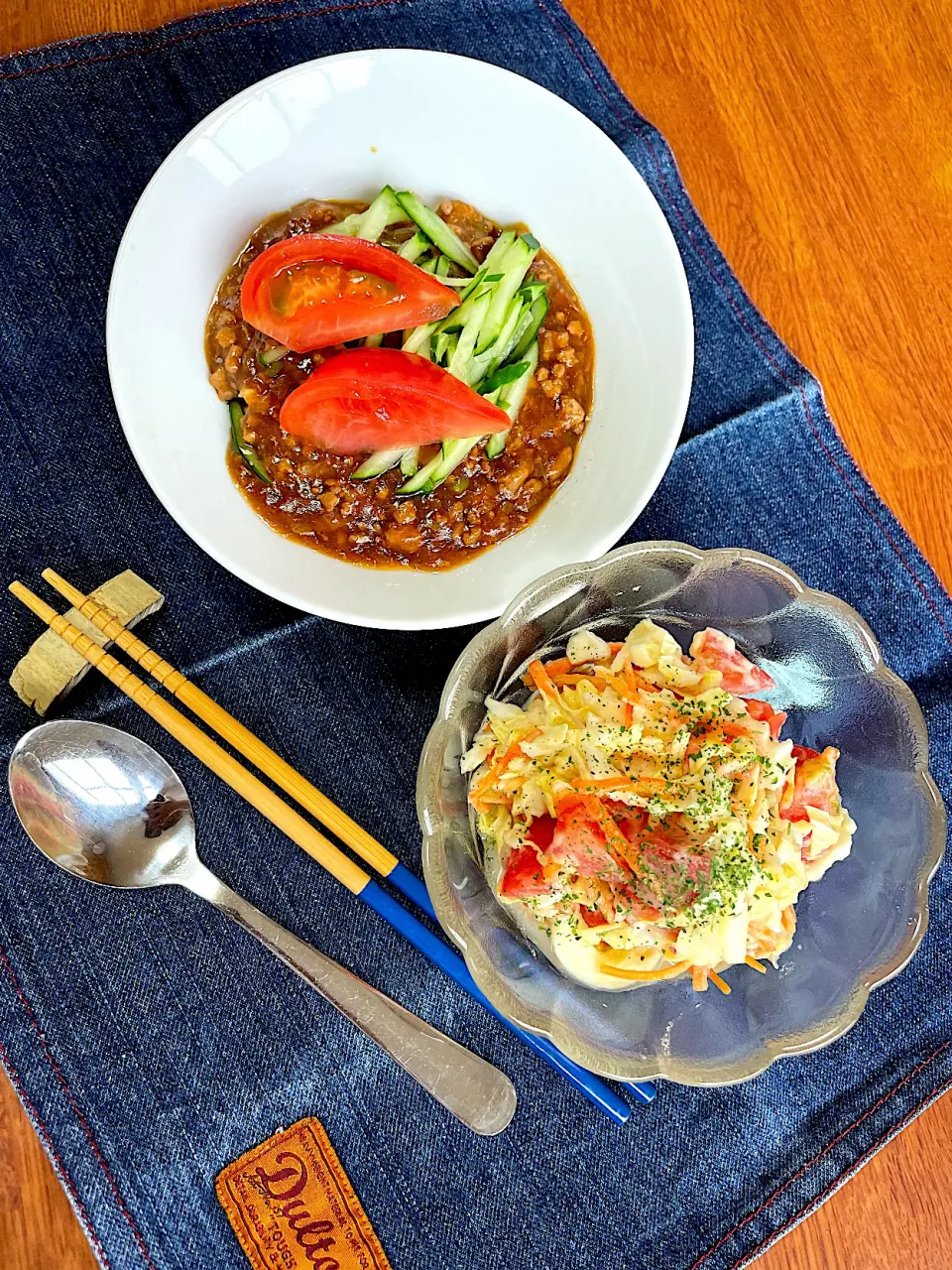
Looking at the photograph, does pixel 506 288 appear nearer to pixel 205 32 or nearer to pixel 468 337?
pixel 468 337

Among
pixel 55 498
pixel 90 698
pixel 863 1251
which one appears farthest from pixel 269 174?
pixel 863 1251

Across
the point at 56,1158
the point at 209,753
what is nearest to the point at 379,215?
the point at 209,753

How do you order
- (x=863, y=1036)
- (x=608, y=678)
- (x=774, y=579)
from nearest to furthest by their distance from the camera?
(x=608, y=678)
(x=774, y=579)
(x=863, y=1036)

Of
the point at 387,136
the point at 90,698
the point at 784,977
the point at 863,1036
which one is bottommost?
the point at 863,1036

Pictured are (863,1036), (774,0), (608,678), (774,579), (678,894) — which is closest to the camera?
(678,894)

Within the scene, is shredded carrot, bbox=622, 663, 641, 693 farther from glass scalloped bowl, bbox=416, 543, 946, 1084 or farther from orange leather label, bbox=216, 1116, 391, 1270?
orange leather label, bbox=216, 1116, 391, 1270

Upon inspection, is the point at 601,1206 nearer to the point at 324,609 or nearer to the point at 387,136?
the point at 324,609
